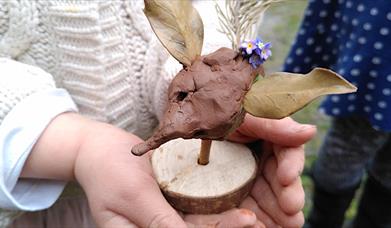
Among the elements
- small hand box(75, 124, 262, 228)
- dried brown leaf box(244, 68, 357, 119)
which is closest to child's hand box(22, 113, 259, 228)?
small hand box(75, 124, 262, 228)

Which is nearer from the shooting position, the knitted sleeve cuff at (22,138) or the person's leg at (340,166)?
the knitted sleeve cuff at (22,138)

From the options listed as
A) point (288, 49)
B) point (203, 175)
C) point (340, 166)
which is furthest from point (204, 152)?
point (288, 49)

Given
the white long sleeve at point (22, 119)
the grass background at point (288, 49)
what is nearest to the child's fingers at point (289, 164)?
the white long sleeve at point (22, 119)

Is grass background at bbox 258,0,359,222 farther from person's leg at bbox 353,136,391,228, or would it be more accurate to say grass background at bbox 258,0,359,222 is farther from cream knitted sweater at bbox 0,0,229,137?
cream knitted sweater at bbox 0,0,229,137

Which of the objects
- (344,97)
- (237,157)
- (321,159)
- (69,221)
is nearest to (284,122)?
(237,157)

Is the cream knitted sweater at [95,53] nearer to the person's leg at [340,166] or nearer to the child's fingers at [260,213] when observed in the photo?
the child's fingers at [260,213]

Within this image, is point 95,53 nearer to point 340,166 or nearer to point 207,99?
point 207,99
